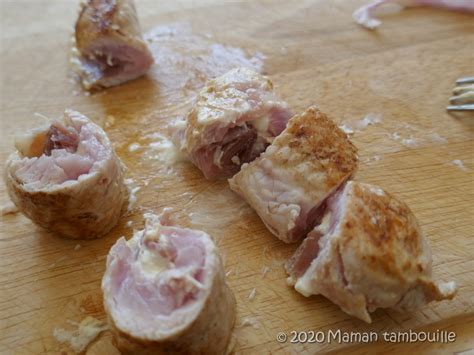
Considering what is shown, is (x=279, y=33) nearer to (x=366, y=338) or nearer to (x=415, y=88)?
(x=415, y=88)

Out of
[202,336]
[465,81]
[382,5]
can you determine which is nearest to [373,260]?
[202,336]

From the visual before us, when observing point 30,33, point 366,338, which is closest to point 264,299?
point 366,338

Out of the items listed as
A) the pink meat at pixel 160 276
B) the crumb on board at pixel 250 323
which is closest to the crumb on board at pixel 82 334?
the pink meat at pixel 160 276

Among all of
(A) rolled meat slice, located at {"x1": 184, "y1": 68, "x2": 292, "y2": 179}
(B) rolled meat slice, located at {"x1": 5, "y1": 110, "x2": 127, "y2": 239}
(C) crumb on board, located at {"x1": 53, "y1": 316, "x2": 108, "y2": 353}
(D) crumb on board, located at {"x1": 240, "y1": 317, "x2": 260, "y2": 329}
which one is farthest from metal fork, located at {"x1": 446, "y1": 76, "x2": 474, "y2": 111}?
(C) crumb on board, located at {"x1": 53, "y1": 316, "x2": 108, "y2": 353}

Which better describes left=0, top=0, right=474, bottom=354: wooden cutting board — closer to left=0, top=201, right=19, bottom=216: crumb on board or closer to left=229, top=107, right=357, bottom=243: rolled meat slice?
left=0, top=201, right=19, bottom=216: crumb on board

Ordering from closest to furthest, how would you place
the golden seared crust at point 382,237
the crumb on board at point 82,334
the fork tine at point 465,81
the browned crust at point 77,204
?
1. the golden seared crust at point 382,237
2. the crumb on board at point 82,334
3. the browned crust at point 77,204
4. the fork tine at point 465,81

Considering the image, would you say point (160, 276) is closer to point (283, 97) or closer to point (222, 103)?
point (222, 103)

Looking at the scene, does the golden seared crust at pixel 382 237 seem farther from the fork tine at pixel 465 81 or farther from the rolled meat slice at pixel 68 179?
the fork tine at pixel 465 81
